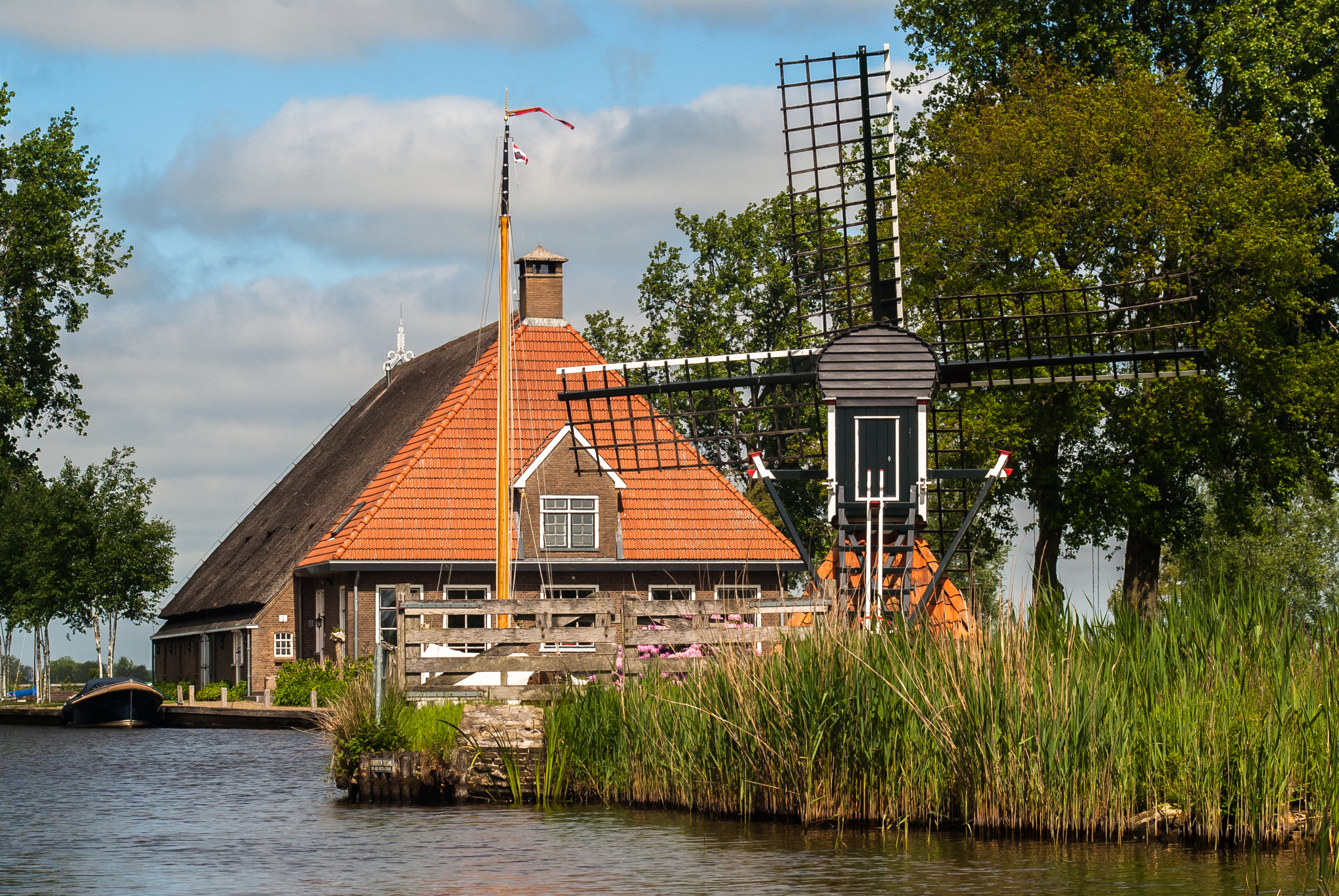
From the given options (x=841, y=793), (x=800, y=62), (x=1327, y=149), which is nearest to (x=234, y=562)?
(x=800, y=62)

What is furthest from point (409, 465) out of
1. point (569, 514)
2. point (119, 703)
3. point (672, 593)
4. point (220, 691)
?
point (220, 691)

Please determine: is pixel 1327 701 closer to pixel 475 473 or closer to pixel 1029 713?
pixel 1029 713

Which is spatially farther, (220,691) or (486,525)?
(220,691)

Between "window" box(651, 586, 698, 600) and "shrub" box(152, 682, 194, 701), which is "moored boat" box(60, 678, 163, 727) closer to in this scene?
"shrub" box(152, 682, 194, 701)

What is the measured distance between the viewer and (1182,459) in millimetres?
32125

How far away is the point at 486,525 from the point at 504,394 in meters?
12.7

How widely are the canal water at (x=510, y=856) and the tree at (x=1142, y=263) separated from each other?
62.2 ft

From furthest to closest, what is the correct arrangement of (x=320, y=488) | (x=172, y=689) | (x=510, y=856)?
(x=172, y=689) → (x=320, y=488) → (x=510, y=856)

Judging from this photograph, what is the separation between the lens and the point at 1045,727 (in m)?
11.7

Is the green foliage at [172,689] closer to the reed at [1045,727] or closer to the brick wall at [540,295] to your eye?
the brick wall at [540,295]

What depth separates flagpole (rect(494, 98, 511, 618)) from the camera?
23.0 meters

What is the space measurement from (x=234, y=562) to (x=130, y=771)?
25413 mm

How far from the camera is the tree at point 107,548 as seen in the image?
4628cm

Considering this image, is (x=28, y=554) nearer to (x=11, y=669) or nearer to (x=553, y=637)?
(x=11, y=669)
